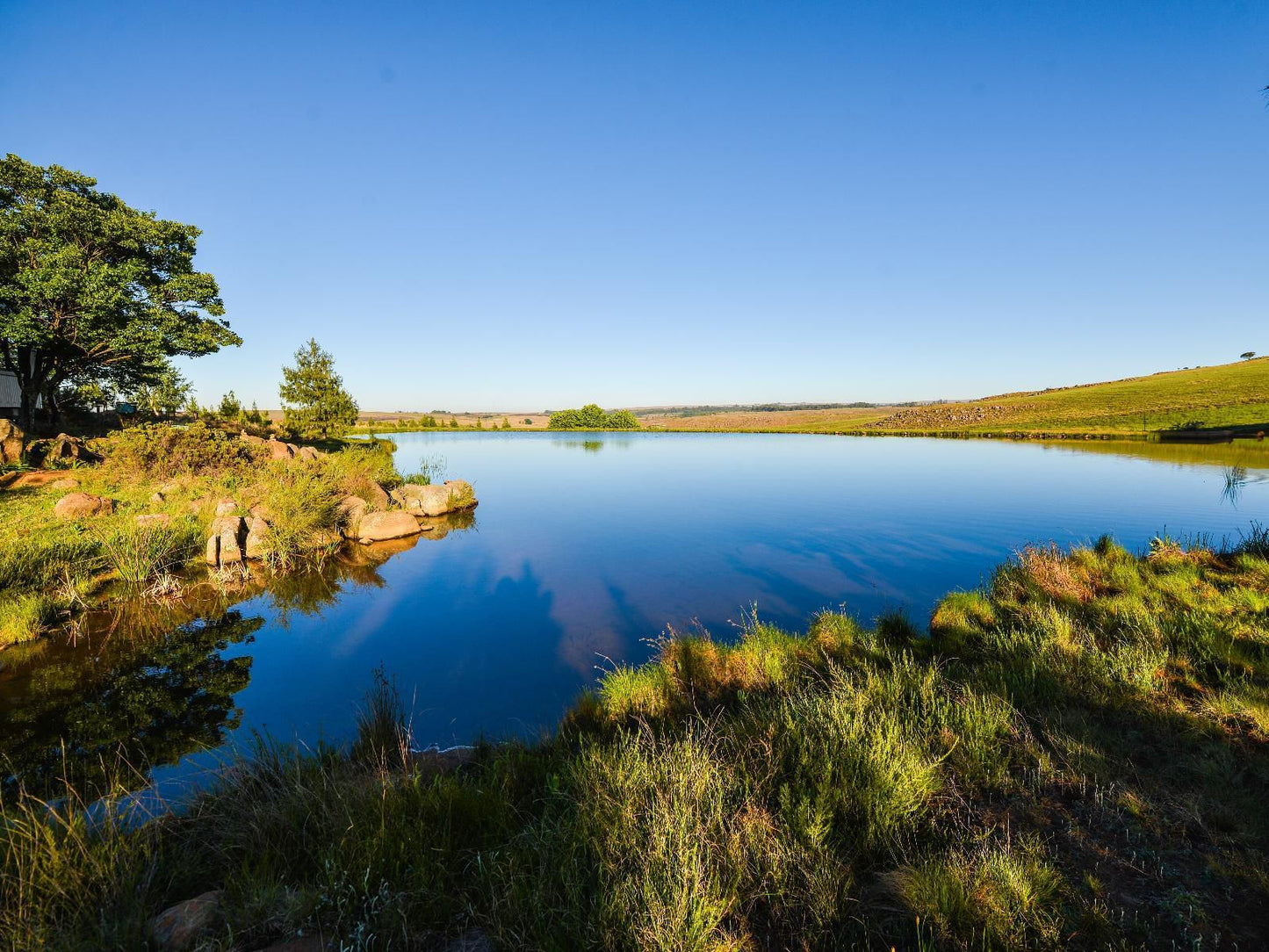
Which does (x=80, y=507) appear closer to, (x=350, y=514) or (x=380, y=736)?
(x=350, y=514)

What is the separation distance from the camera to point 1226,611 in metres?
6.72

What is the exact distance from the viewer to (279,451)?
69.3ft

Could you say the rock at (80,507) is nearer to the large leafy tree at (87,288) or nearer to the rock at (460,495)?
the rock at (460,495)

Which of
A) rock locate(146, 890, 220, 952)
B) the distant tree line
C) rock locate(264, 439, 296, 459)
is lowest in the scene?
rock locate(146, 890, 220, 952)

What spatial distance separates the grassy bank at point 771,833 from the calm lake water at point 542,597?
2.18m

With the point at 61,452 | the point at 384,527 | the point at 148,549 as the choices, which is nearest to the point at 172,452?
the point at 61,452

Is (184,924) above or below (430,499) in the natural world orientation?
below

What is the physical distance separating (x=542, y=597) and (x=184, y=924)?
859cm

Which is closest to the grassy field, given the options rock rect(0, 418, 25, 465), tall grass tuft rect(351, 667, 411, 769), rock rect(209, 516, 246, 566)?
tall grass tuft rect(351, 667, 411, 769)

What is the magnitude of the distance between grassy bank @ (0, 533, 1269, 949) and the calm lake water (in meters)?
2.18

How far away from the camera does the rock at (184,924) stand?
244 centimetres

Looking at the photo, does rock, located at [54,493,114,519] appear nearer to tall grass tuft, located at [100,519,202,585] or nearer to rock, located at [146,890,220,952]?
tall grass tuft, located at [100,519,202,585]

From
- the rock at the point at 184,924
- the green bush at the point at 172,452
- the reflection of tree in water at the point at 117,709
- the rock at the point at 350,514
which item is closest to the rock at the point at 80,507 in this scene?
the green bush at the point at 172,452

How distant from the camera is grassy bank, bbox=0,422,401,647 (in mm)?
8805
